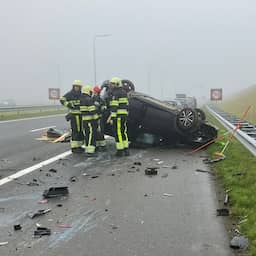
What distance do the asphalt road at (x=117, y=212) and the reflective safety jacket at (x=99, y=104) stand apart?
2.16 m

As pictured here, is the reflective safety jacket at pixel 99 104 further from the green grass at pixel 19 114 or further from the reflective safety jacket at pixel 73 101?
the green grass at pixel 19 114

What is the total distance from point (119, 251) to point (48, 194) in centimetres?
281

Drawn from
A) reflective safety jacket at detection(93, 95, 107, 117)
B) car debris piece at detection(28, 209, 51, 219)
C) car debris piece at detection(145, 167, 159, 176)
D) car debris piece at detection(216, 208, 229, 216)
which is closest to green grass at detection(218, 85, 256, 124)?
reflective safety jacket at detection(93, 95, 107, 117)

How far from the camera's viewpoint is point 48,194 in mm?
7215

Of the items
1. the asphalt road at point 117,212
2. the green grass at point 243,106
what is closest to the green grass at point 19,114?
the green grass at point 243,106

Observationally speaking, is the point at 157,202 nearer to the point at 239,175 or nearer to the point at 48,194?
the point at 48,194

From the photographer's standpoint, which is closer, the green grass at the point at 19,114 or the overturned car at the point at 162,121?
the overturned car at the point at 162,121

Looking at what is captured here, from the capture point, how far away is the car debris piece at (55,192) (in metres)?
7.21

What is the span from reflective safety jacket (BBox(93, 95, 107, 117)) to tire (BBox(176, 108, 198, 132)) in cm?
196

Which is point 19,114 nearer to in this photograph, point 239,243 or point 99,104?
point 99,104

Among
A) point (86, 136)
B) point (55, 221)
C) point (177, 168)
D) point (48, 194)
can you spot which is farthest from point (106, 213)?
point (86, 136)

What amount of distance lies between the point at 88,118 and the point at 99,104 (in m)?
0.67

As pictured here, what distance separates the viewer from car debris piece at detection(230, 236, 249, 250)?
471cm

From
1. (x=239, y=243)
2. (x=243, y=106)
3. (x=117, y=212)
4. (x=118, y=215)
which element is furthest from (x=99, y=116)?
(x=243, y=106)
